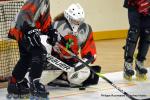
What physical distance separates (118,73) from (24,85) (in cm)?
117

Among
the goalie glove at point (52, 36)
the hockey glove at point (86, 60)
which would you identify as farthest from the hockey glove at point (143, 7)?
the goalie glove at point (52, 36)

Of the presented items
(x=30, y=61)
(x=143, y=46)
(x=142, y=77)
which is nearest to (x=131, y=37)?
(x=143, y=46)

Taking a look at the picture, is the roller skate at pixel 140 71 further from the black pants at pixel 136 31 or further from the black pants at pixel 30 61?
the black pants at pixel 30 61

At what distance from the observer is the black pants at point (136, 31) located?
3711mm

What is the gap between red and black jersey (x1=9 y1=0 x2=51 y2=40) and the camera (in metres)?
2.94

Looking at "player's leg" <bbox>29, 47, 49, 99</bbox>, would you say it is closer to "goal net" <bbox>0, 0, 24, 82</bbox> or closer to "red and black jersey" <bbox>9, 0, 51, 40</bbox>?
"red and black jersey" <bbox>9, 0, 51, 40</bbox>

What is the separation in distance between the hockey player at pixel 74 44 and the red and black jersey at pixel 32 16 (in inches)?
16.9

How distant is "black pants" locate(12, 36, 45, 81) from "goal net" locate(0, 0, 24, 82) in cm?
68

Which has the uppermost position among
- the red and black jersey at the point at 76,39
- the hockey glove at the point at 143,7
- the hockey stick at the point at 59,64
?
the hockey glove at the point at 143,7

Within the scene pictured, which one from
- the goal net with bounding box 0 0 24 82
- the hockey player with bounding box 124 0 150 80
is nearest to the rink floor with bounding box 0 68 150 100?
the hockey player with bounding box 124 0 150 80

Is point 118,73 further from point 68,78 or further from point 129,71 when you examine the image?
point 68,78

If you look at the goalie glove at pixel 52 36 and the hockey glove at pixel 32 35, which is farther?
the goalie glove at pixel 52 36

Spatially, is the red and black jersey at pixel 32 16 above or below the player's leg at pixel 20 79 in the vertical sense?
above

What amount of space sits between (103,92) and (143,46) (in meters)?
0.65
